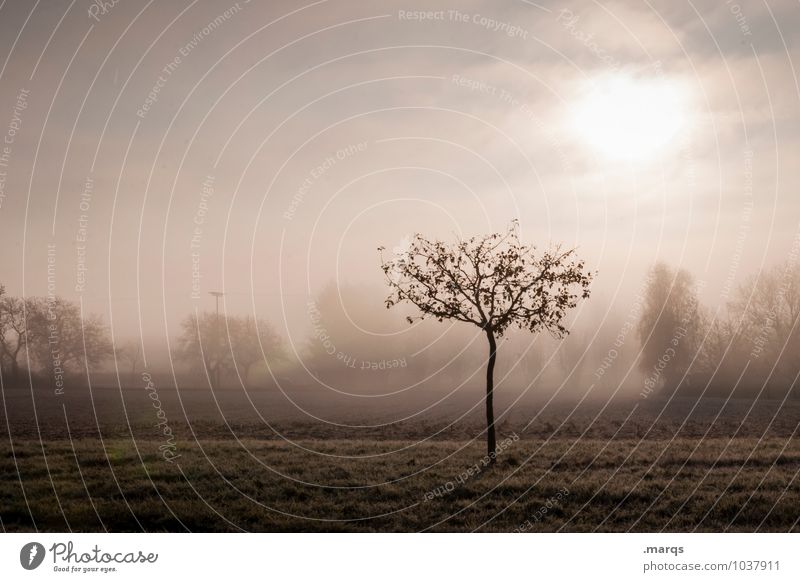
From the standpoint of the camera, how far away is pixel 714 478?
18.6m

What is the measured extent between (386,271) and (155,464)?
8.63 metres

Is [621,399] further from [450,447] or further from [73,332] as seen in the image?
[73,332]

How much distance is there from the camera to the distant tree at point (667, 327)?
51.3 m

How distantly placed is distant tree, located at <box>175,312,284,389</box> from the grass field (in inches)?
1965

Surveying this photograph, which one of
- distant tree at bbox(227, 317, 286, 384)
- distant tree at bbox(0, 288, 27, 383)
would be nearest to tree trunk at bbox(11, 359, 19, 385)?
distant tree at bbox(0, 288, 27, 383)

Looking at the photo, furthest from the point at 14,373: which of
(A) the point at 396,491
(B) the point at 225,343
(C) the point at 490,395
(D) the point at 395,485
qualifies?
(C) the point at 490,395

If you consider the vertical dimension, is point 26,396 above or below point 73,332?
below

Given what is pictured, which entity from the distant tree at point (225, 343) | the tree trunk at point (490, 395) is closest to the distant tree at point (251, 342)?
the distant tree at point (225, 343)

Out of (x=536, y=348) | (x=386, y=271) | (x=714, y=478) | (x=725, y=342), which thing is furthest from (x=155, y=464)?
(x=536, y=348)

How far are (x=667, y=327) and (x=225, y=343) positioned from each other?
43.1 metres

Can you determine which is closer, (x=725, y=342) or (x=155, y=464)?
(x=155, y=464)

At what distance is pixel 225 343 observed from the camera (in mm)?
71875
